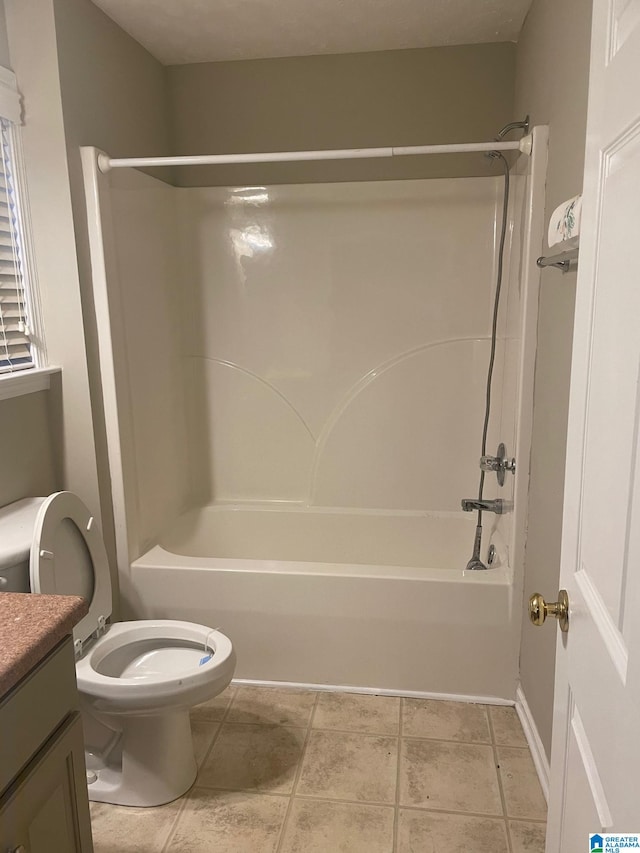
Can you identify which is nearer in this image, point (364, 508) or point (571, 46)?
point (571, 46)

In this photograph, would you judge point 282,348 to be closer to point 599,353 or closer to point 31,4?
point 31,4

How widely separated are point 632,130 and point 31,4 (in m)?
1.98

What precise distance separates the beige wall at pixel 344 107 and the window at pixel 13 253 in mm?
1027

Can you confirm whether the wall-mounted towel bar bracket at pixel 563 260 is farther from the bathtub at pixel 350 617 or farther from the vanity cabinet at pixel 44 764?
the vanity cabinet at pixel 44 764

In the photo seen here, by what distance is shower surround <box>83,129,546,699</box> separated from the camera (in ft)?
7.62

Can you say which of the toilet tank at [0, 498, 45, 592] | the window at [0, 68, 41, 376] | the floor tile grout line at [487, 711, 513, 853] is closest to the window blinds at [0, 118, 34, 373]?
the window at [0, 68, 41, 376]

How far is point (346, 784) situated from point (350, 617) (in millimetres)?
544

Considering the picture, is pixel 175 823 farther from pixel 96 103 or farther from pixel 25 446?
pixel 96 103

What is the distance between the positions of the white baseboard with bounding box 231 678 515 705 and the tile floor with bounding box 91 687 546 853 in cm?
2

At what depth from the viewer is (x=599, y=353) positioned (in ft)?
2.90

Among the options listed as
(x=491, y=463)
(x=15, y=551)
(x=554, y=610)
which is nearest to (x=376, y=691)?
(x=491, y=463)

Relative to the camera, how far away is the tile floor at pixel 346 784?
1.77 meters

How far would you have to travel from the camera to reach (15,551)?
5.64 ft

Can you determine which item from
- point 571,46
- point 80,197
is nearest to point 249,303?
point 80,197
